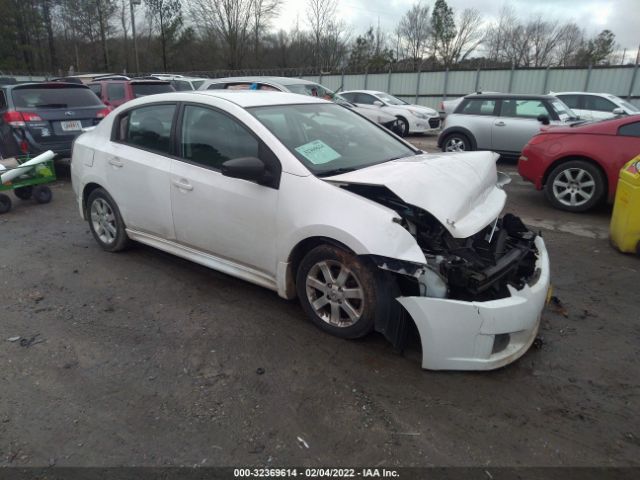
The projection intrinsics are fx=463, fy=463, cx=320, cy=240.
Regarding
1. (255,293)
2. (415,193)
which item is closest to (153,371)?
(255,293)

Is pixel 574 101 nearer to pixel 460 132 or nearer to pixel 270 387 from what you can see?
pixel 460 132

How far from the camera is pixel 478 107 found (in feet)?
35.0

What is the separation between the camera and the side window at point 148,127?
4188 mm

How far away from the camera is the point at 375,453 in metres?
2.37

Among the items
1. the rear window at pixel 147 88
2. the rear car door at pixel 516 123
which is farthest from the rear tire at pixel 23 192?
the rear car door at pixel 516 123

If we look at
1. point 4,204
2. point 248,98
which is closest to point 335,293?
point 248,98

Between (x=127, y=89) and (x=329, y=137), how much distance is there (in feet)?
33.0

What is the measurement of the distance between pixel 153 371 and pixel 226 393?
1.88ft

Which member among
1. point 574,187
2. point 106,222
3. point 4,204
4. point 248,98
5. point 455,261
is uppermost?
point 248,98

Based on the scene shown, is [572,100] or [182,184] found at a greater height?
[572,100]

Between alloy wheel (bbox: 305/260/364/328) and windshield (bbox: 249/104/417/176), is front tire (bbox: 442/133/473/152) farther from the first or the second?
alloy wheel (bbox: 305/260/364/328)

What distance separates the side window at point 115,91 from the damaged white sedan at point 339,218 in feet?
29.3

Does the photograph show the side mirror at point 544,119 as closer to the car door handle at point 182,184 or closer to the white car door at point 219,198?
the white car door at point 219,198

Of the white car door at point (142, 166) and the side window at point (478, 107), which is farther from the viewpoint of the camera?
the side window at point (478, 107)
